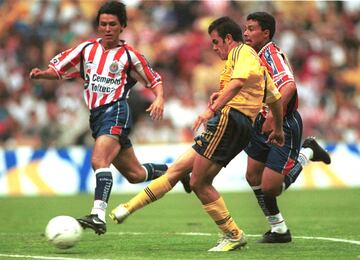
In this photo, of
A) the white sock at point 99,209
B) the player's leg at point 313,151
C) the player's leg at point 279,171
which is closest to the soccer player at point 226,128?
the white sock at point 99,209

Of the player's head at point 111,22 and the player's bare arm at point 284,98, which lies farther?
the player's head at point 111,22

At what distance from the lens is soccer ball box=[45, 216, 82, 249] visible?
8188 millimetres

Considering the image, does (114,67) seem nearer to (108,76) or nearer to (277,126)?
(108,76)

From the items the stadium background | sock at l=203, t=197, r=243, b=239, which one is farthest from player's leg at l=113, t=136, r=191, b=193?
the stadium background

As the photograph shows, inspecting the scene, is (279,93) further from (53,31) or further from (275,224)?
(53,31)

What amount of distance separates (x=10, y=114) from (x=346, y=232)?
38.2ft

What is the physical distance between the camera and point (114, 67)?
9594 mm

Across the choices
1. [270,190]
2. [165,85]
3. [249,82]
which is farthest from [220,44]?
[165,85]

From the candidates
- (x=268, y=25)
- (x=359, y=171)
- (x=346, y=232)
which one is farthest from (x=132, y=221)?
(x=359, y=171)

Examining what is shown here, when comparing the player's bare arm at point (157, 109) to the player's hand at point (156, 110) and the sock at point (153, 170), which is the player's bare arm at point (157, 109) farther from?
the sock at point (153, 170)

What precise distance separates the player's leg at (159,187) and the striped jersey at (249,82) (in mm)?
714

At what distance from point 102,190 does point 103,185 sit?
62mm

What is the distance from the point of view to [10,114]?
803 inches

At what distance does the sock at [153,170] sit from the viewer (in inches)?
409
